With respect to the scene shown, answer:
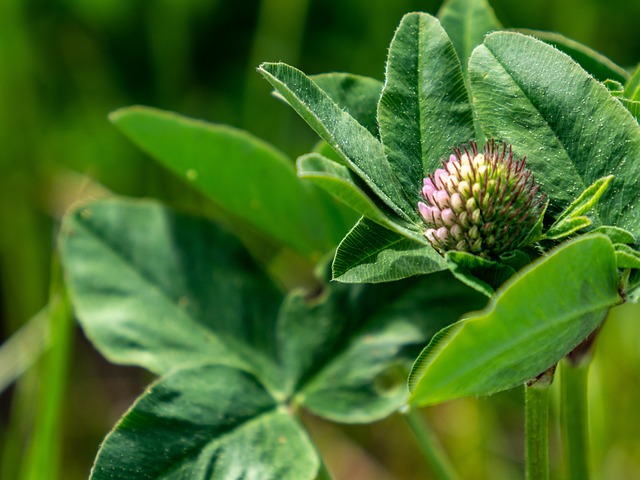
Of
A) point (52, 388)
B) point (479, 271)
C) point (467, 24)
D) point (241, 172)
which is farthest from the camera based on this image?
point (52, 388)

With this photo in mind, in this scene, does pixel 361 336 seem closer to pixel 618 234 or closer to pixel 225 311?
pixel 225 311

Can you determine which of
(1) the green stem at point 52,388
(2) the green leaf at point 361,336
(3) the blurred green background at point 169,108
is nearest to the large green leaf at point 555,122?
(2) the green leaf at point 361,336

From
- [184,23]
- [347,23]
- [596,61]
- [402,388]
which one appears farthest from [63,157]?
[596,61]

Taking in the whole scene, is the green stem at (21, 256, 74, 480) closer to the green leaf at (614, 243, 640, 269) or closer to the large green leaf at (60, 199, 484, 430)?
the large green leaf at (60, 199, 484, 430)

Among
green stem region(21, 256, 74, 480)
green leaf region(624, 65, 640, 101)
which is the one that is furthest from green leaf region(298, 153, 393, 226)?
green stem region(21, 256, 74, 480)

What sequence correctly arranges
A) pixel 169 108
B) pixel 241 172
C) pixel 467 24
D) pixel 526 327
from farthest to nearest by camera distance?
pixel 169 108 → pixel 241 172 → pixel 467 24 → pixel 526 327

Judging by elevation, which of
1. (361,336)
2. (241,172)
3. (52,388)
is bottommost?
(52,388)

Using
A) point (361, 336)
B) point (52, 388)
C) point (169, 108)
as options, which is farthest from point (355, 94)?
point (169, 108)

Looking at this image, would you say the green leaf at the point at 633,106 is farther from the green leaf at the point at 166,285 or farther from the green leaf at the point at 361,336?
the green leaf at the point at 166,285

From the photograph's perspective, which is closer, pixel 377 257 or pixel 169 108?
pixel 377 257
